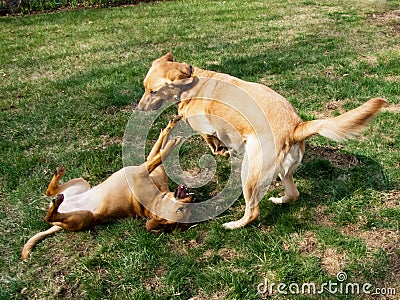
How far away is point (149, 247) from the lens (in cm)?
328

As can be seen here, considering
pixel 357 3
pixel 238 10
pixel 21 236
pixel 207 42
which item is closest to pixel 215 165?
pixel 21 236

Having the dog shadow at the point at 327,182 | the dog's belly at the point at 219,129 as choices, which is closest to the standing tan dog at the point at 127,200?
the dog's belly at the point at 219,129

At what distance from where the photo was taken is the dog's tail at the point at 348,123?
2.79 m

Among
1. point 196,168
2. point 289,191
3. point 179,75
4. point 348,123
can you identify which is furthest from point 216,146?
point 348,123

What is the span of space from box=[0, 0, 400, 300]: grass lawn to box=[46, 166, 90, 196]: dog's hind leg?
0.91ft

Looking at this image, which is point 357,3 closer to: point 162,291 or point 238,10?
point 238,10

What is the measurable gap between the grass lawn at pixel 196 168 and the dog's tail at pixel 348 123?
0.86 meters

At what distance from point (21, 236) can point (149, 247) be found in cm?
115

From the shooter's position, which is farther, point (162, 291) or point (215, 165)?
point (215, 165)

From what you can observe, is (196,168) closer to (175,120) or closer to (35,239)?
(175,120)

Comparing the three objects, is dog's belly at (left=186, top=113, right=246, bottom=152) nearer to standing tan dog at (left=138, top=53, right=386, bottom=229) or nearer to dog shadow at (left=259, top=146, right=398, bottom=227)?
standing tan dog at (left=138, top=53, right=386, bottom=229)

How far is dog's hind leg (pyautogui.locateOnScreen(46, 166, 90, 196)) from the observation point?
3.61 meters

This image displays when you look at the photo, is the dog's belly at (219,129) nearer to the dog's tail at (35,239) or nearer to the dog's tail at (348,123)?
the dog's tail at (348,123)

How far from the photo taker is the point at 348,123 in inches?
113
